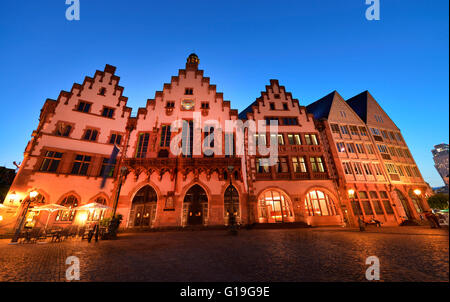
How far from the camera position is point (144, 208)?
1784 centimetres

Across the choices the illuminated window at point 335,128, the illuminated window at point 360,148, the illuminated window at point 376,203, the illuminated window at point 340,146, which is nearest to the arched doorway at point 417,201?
the illuminated window at point 376,203

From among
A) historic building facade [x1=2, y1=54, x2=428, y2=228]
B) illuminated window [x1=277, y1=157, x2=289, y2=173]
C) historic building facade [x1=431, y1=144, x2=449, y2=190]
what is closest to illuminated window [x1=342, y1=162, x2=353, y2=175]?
historic building facade [x1=2, y1=54, x2=428, y2=228]

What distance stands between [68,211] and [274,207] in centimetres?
2166

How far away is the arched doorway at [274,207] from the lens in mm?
18750

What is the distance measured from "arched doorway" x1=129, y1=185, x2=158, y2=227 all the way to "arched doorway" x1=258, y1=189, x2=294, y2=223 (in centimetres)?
1201

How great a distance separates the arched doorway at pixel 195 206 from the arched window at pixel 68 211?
428 inches

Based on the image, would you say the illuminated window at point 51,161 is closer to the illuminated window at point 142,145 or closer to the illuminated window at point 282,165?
the illuminated window at point 142,145

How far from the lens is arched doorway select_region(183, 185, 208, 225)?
17.8 m

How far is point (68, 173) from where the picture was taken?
56.1ft

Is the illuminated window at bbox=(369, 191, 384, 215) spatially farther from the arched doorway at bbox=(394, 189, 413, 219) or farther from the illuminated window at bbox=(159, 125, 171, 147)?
the illuminated window at bbox=(159, 125, 171, 147)

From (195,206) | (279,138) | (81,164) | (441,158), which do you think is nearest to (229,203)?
(195,206)
